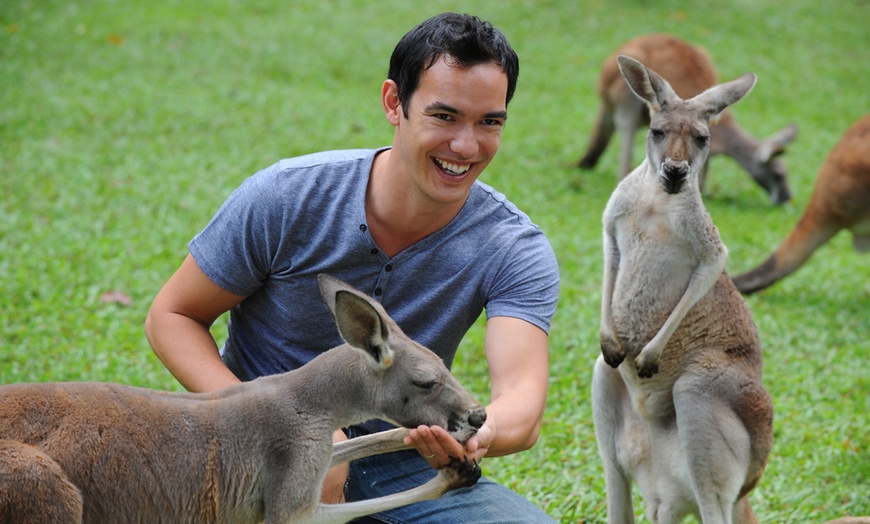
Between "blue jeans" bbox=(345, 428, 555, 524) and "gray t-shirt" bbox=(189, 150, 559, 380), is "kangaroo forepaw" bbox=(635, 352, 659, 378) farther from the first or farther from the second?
"blue jeans" bbox=(345, 428, 555, 524)

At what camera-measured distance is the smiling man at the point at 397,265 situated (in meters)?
2.48

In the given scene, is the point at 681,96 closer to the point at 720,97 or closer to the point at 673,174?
the point at 720,97

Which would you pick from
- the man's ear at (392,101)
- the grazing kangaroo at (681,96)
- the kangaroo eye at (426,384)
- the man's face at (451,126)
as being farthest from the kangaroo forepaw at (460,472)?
the grazing kangaroo at (681,96)

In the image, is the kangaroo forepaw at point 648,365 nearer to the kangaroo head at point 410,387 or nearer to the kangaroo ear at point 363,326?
the kangaroo head at point 410,387

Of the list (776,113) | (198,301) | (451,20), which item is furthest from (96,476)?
(776,113)

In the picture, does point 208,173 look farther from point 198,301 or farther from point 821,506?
point 821,506

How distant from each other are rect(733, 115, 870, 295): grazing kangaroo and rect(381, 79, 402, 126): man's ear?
10.7 feet

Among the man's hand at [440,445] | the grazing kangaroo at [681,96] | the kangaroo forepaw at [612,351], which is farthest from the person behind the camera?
the grazing kangaroo at [681,96]

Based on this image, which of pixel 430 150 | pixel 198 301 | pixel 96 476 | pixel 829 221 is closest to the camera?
pixel 96 476

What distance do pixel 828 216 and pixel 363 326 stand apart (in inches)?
164

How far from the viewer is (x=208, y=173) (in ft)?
20.6

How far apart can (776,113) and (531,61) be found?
2455 millimetres

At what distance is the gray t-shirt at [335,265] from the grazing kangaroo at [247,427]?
444 millimetres

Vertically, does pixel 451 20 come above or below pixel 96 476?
above
